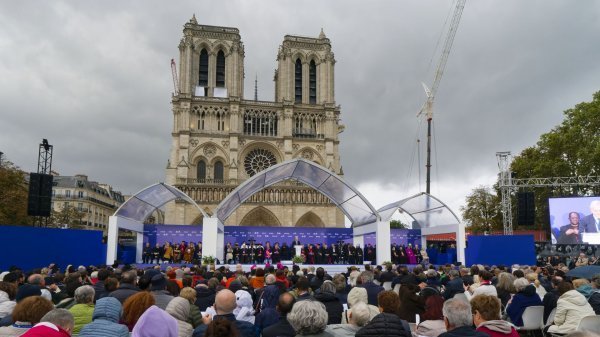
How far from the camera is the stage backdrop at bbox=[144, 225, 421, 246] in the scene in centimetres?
2853

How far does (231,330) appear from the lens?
3.00 metres

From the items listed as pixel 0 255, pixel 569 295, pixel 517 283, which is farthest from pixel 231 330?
pixel 0 255

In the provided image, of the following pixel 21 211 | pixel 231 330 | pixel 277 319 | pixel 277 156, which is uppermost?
pixel 277 156

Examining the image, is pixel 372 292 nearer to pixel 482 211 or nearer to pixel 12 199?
pixel 12 199

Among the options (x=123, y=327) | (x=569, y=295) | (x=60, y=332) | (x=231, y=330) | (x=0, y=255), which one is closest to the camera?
(x=231, y=330)

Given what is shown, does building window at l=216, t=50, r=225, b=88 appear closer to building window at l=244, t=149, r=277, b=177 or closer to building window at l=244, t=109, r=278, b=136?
building window at l=244, t=109, r=278, b=136

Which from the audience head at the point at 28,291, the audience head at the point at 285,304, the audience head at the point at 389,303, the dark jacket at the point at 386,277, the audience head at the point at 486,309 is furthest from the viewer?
the dark jacket at the point at 386,277

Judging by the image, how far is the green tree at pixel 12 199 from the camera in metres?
27.8

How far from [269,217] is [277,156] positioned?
664cm

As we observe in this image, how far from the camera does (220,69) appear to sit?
50656mm

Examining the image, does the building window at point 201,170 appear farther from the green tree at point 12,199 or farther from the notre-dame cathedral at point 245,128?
the green tree at point 12,199

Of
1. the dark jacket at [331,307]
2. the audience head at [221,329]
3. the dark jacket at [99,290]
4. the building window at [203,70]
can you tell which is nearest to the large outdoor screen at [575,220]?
the dark jacket at [331,307]

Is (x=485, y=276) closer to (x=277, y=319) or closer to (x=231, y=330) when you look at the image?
(x=277, y=319)

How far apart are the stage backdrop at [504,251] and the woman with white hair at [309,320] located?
21022 millimetres
